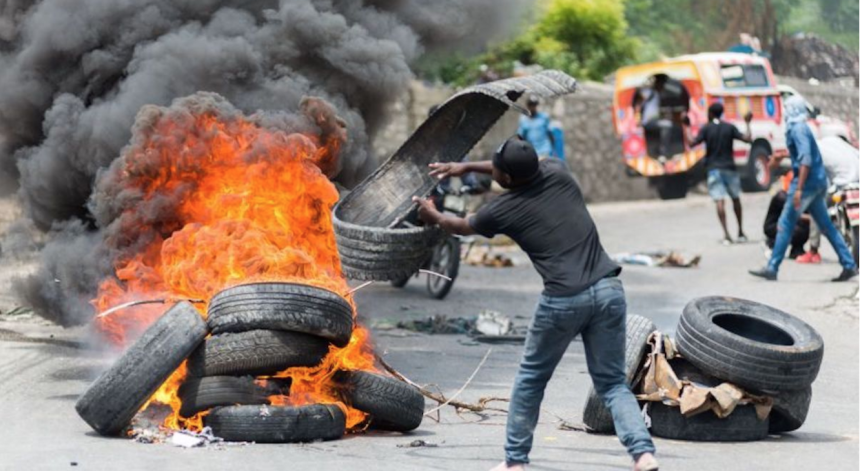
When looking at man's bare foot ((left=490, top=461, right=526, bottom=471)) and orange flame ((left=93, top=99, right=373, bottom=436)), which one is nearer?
man's bare foot ((left=490, top=461, right=526, bottom=471))

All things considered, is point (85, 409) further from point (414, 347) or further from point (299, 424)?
point (414, 347)

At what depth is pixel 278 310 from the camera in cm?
775

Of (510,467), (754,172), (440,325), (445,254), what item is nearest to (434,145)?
(440,325)

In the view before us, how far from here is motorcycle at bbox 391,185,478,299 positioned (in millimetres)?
15039

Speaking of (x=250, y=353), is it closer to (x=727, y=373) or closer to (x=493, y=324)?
(x=727, y=373)

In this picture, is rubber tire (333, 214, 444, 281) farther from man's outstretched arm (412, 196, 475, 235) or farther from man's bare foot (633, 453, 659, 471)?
man's bare foot (633, 453, 659, 471)

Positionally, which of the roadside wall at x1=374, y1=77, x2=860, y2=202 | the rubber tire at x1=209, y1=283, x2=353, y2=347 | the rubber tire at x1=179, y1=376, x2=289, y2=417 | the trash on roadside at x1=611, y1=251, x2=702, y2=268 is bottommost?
the roadside wall at x1=374, y1=77, x2=860, y2=202

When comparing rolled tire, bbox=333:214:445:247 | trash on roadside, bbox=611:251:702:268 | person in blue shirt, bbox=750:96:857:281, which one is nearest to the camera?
rolled tire, bbox=333:214:445:247

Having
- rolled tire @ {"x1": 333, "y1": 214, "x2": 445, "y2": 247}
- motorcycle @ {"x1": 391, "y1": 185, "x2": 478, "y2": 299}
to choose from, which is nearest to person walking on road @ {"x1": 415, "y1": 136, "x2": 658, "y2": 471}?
rolled tire @ {"x1": 333, "y1": 214, "x2": 445, "y2": 247}

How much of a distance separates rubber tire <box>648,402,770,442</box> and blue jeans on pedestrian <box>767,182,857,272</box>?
25.5ft

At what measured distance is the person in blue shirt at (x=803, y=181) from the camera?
49.6 ft

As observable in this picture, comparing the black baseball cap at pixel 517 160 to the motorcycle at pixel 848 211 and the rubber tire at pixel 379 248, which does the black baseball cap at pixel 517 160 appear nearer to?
the rubber tire at pixel 379 248

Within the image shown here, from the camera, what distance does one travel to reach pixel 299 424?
7590 millimetres

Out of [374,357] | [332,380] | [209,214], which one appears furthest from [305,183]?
[332,380]
